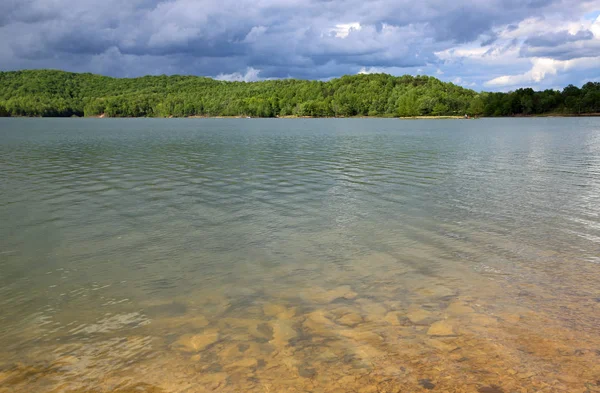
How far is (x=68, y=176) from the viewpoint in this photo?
30.0 m

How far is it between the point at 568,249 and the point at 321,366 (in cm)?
1046

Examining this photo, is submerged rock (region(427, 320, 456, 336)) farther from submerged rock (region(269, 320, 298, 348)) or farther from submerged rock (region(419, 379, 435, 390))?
submerged rock (region(269, 320, 298, 348))

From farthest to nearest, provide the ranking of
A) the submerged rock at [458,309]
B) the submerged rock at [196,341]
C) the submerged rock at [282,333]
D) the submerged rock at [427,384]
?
the submerged rock at [458,309], the submerged rock at [282,333], the submerged rock at [196,341], the submerged rock at [427,384]

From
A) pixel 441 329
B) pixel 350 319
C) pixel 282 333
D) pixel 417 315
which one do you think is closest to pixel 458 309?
pixel 417 315

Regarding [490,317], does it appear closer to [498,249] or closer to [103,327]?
[498,249]

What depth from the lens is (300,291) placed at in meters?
10.7

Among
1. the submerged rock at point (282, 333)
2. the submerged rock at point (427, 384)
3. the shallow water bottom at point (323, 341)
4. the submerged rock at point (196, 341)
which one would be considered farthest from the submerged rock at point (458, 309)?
the submerged rock at point (196, 341)

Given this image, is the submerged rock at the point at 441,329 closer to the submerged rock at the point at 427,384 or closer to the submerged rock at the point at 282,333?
the submerged rock at the point at 427,384

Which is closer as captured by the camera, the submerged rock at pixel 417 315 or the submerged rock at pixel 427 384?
the submerged rock at pixel 427 384

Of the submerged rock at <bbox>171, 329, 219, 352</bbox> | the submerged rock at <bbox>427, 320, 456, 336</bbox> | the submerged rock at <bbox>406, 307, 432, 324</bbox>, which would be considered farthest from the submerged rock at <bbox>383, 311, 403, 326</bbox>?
the submerged rock at <bbox>171, 329, 219, 352</bbox>

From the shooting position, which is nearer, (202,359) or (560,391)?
(560,391)

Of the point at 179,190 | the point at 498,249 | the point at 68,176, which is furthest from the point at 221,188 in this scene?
the point at 498,249

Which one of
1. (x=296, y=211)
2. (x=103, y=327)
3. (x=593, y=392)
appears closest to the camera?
(x=593, y=392)

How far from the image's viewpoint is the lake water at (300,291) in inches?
287
